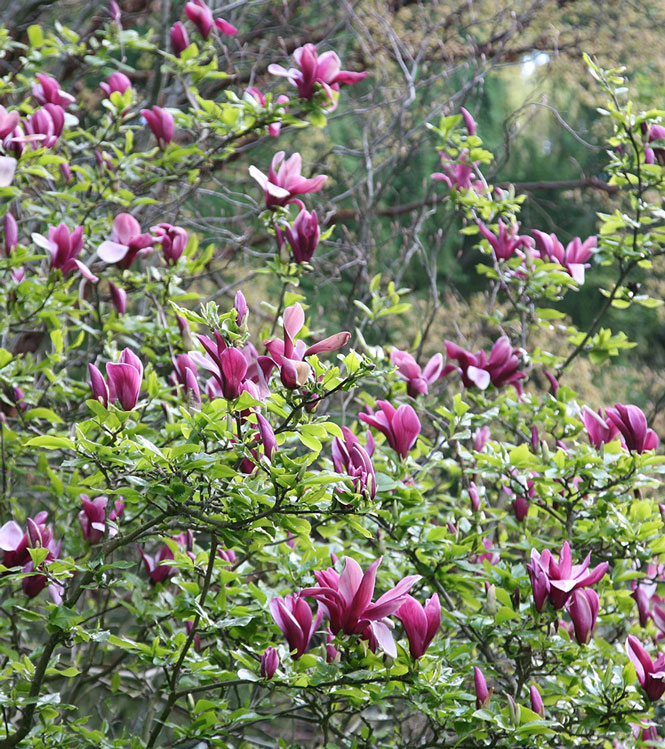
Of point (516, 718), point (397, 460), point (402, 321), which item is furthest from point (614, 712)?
point (402, 321)

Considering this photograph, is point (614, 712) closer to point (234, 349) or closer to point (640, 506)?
point (640, 506)

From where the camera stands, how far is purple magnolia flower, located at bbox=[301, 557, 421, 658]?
1.12m

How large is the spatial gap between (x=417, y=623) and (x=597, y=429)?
665mm

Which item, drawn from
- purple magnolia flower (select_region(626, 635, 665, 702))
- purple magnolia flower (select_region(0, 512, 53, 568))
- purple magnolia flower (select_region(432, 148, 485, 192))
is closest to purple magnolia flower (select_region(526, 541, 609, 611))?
purple magnolia flower (select_region(626, 635, 665, 702))

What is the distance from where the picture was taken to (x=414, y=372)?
1.72 m

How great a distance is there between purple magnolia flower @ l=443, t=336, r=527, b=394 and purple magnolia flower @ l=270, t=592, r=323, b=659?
2.12 ft

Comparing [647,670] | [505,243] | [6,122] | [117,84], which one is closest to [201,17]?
[117,84]

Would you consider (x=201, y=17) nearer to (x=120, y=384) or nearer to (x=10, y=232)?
(x=10, y=232)

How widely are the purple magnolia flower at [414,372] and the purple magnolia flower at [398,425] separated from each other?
231mm

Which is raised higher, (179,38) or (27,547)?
(179,38)

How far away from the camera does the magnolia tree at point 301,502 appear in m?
1.14

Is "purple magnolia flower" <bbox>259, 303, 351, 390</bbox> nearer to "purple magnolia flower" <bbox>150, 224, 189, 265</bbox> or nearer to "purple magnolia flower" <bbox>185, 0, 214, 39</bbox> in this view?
"purple magnolia flower" <bbox>150, 224, 189, 265</bbox>

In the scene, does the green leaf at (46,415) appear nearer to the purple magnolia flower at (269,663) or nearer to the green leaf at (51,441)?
the green leaf at (51,441)

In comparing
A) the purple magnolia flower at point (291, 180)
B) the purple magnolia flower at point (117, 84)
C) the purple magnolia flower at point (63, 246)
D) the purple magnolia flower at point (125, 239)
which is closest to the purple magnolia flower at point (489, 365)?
the purple magnolia flower at point (291, 180)
